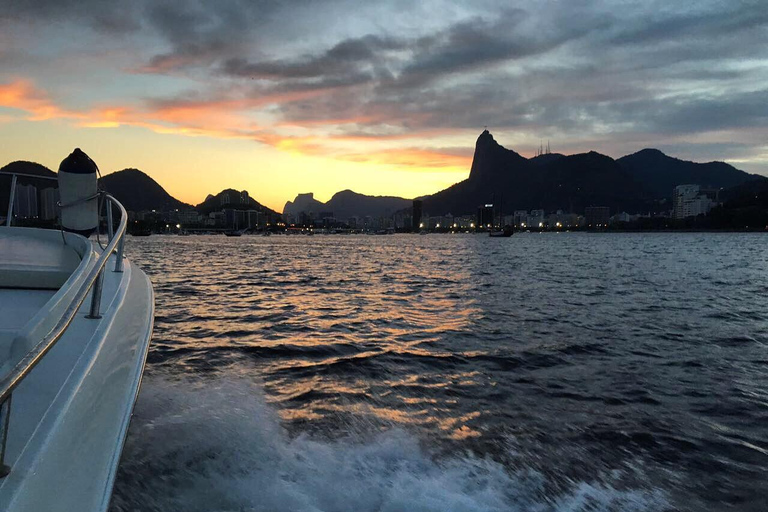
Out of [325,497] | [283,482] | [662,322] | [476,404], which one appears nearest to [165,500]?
[283,482]

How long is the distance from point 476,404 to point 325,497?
7.83 ft

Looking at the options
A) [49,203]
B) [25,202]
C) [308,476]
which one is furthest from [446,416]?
[25,202]

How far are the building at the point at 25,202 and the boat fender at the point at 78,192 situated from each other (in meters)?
1.78

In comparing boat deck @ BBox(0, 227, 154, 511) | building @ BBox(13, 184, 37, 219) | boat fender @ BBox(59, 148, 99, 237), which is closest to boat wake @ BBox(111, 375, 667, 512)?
boat deck @ BBox(0, 227, 154, 511)

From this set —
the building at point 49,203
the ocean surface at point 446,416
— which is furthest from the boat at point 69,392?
the building at point 49,203

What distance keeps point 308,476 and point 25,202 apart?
6178 mm

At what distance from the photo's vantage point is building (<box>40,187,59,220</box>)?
5645mm

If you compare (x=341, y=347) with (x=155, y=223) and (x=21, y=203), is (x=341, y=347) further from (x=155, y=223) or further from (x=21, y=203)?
(x=155, y=223)

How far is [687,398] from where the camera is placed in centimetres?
544

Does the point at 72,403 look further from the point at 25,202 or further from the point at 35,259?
the point at 25,202

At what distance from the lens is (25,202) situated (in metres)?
6.52

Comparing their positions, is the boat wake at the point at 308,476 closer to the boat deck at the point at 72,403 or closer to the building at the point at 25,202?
the boat deck at the point at 72,403

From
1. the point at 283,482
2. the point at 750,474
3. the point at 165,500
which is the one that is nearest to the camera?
the point at 165,500

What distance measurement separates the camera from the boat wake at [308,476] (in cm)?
322
